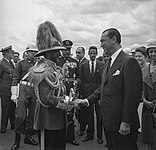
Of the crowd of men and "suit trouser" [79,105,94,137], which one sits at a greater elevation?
the crowd of men

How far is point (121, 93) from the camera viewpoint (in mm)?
2631

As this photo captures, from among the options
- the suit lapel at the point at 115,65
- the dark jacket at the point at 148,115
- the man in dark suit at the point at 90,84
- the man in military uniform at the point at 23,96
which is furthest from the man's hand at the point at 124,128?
the man in dark suit at the point at 90,84

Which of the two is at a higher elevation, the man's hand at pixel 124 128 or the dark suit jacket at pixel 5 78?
the dark suit jacket at pixel 5 78

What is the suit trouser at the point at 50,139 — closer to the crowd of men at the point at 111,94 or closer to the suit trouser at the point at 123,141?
the crowd of men at the point at 111,94

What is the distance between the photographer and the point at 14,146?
466cm

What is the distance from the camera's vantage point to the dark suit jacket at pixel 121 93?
253cm

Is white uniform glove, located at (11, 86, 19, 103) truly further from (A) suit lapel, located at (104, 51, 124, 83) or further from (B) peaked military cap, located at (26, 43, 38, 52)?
(A) suit lapel, located at (104, 51, 124, 83)

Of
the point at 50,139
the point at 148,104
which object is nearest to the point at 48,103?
the point at 50,139

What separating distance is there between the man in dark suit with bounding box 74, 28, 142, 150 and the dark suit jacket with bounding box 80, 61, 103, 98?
266cm

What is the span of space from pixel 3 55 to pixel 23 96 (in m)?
1.79

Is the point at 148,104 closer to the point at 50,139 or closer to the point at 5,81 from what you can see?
the point at 50,139

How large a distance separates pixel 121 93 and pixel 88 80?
9.57 ft

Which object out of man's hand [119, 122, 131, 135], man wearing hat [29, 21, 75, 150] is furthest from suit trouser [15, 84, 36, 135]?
man's hand [119, 122, 131, 135]

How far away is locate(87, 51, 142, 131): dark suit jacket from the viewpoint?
99.5 inches
